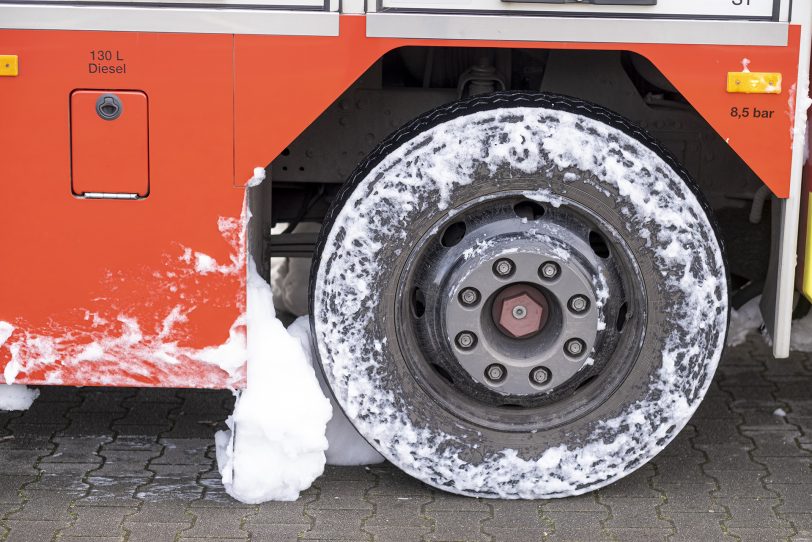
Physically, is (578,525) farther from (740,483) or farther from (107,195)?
(107,195)

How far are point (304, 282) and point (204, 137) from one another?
5.24 ft

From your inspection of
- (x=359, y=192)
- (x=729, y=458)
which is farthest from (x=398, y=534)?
(x=729, y=458)

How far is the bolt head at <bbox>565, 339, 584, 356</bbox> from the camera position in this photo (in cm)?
305

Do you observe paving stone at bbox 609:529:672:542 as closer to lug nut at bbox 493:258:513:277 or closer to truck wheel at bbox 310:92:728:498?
truck wheel at bbox 310:92:728:498

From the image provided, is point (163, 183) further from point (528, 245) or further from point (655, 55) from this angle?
point (655, 55)

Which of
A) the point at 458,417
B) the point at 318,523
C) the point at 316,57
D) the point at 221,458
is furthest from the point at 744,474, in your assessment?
the point at 316,57

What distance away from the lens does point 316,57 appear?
2834 mm

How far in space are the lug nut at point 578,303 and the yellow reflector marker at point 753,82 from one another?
25.1 inches

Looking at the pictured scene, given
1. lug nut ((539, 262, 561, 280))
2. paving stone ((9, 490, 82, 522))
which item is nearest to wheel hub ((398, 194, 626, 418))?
lug nut ((539, 262, 561, 280))

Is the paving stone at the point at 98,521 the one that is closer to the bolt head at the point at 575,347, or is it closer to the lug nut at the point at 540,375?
the lug nut at the point at 540,375

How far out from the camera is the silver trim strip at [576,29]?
2.82 metres

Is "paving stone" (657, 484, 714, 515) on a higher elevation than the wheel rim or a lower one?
lower

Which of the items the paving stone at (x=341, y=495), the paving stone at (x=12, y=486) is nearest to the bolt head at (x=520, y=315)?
the paving stone at (x=341, y=495)

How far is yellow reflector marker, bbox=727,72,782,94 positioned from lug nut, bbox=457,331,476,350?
2.93 feet
